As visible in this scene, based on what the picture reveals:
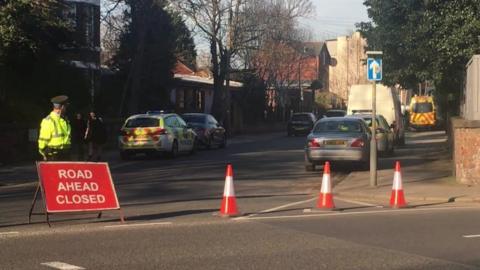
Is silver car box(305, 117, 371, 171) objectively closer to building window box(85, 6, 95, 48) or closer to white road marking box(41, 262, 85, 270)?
white road marking box(41, 262, 85, 270)

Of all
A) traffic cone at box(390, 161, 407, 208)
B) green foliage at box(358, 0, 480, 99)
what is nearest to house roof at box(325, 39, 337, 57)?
green foliage at box(358, 0, 480, 99)

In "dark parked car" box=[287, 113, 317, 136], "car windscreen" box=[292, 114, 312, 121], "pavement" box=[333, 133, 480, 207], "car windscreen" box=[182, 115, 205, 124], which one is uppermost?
"car windscreen" box=[182, 115, 205, 124]

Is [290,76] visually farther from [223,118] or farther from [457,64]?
[457,64]

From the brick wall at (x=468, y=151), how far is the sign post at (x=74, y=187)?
8.71 meters

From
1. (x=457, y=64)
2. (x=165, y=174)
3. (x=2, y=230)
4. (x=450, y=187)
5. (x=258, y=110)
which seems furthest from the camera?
(x=258, y=110)

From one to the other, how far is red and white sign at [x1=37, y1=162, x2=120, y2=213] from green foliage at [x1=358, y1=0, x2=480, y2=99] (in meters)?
12.7

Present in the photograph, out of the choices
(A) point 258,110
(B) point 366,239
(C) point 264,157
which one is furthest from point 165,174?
(A) point 258,110

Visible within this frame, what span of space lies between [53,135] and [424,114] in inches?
1972

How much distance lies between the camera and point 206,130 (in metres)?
30.8

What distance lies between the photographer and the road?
8227 mm

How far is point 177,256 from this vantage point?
8.47 meters

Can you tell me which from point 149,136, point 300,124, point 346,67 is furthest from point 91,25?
point 346,67

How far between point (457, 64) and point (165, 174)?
9416 mm

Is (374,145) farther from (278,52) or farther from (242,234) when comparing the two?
(278,52)
